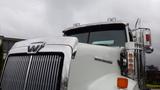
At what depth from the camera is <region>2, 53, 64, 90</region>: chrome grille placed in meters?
3.95

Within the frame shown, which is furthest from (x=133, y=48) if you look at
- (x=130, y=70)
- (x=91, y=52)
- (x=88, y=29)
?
(x=88, y=29)

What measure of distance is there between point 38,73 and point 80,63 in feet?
1.77

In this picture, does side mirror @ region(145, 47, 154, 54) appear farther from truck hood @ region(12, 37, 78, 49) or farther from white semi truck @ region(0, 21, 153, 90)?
truck hood @ region(12, 37, 78, 49)

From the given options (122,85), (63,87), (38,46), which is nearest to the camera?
(63,87)

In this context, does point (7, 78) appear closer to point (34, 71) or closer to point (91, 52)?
point (34, 71)

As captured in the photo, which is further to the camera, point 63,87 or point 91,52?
point 91,52

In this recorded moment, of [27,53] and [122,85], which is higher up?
[27,53]

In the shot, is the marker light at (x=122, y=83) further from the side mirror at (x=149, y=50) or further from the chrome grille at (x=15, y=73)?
the chrome grille at (x=15, y=73)

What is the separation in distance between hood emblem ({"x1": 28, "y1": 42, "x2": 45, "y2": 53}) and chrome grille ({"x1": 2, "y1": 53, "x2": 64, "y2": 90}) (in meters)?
0.09

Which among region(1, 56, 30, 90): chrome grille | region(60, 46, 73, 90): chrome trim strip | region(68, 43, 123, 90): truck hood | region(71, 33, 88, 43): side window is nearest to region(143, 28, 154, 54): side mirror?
region(68, 43, 123, 90): truck hood

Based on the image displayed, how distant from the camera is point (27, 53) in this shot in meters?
4.49

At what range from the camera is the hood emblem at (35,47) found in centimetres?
433

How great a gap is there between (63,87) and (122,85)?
31.0 inches

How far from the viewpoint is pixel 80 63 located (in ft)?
13.5
